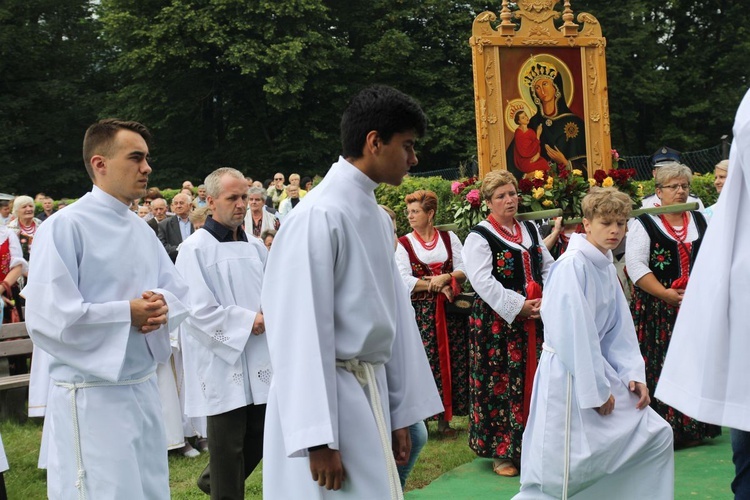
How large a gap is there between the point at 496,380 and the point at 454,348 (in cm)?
116

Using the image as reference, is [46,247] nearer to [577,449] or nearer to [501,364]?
[577,449]

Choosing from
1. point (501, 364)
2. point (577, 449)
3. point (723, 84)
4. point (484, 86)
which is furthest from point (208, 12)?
point (577, 449)

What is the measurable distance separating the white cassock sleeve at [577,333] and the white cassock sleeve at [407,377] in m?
1.45

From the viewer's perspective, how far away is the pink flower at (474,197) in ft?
25.7

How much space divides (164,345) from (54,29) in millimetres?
39162

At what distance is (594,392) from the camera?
16.5ft

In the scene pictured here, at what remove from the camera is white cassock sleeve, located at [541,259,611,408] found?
5027 millimetres

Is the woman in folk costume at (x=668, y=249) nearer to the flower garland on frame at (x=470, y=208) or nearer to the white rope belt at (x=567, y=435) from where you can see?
the flower garland on frame at (x=470, y=208)

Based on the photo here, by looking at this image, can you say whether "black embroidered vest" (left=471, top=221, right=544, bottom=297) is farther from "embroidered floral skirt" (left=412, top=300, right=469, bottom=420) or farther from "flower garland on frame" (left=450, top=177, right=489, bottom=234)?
"embroidered floral skirt" (left=412, top=300, right=469, bottom=420)

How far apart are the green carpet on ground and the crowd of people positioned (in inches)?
8.4

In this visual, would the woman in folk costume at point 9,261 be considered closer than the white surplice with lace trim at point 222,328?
No

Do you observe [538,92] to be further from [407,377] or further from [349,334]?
[349,334]

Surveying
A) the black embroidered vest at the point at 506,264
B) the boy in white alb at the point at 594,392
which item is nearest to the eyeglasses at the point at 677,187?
the black embroidered vest at the point at 506,264

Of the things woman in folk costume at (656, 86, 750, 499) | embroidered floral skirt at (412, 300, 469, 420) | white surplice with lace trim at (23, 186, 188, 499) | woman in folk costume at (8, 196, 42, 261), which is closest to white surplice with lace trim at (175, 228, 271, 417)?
white surplice with lace trim at (23, 186, 188, 499)
